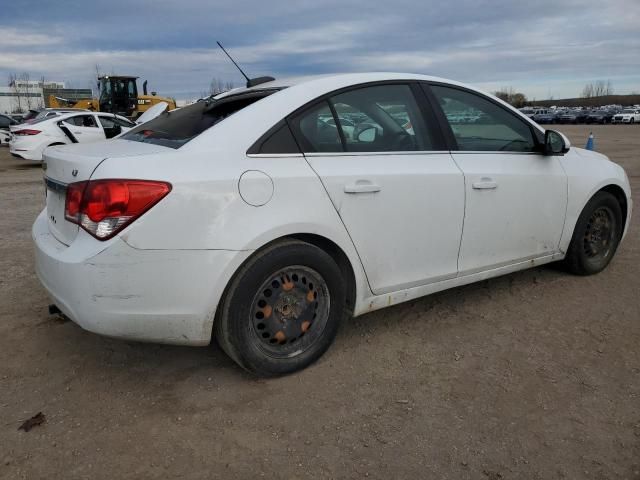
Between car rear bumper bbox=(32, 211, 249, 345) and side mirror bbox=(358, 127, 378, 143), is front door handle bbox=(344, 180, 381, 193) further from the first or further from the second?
car rear bumper bbox=(32, 211, 249, 345)

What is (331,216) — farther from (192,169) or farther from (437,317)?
(437,317)

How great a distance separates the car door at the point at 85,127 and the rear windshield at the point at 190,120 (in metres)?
11.3

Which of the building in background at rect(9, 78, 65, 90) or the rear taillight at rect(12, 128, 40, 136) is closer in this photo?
the rear taillight at rect(12, 128, 40, 136)

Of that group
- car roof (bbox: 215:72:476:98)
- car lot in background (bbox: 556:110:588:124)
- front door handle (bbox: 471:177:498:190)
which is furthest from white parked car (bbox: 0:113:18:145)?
car lot in background (bbox: 556:110:588:124)

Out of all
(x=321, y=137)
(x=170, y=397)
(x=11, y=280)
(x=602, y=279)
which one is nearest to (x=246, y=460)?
(x=170, y=397)

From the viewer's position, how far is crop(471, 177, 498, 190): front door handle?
3.30 m

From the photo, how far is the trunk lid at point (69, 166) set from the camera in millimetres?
2500

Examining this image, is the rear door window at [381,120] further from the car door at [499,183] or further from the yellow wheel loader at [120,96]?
the yellow wheel loader at [120,96]

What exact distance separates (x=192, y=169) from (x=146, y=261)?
0.47 m

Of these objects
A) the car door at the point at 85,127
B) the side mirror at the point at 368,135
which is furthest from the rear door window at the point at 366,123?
the car door at the point at 85,127

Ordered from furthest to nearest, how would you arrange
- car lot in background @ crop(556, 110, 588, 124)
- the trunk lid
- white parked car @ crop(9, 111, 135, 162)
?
car lot in background @ crop(556, 110, 588, 124)
white parked car @ crop(9, 111, 135, 162)
the trunk lid

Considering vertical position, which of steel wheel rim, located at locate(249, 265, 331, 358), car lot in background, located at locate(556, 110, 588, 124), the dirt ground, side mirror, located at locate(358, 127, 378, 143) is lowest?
the dirt ground

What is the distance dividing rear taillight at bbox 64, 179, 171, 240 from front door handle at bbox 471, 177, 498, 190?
192 cm

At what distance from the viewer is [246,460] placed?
7.22 ft
